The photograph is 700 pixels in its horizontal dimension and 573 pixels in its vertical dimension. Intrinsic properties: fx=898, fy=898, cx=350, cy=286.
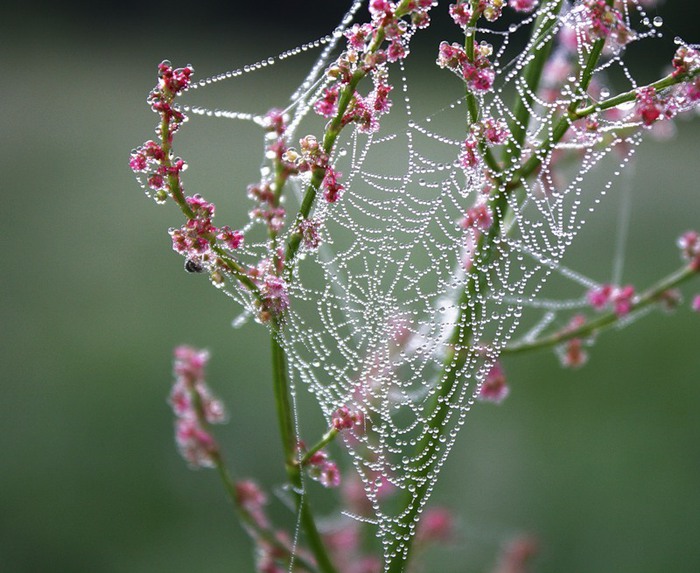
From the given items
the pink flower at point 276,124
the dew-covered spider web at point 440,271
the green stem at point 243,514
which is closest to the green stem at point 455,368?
the dew-covered spider web at point 440,271

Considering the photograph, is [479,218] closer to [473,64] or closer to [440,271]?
[473,64]

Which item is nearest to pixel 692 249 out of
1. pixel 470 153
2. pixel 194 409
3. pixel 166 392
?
pixel 470 153

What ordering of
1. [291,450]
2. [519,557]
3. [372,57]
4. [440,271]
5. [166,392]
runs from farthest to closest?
1. [166,392]
2. [519,557]
3. [440,271]
4. [291,450]
5. [372,57]

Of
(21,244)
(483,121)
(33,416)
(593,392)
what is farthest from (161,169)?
(21,244)

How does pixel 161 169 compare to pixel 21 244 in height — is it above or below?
below

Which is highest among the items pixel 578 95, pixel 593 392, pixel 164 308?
pixel 593 392

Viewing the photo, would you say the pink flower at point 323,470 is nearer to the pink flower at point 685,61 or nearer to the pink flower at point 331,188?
the pink flower at point 331,188

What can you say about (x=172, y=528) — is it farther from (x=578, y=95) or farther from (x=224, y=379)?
(x=578, y=95)
